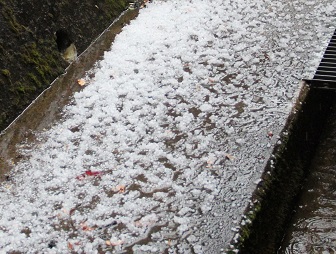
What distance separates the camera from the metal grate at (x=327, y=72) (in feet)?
12.0

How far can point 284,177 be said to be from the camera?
3.05 m

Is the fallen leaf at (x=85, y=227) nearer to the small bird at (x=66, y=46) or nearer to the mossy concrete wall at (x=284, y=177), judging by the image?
the mossy concrete wall at (x=284, y=177)

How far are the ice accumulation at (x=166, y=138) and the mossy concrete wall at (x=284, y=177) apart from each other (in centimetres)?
8

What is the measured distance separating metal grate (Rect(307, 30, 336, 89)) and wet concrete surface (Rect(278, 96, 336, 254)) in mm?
483

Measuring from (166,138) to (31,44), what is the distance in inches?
56.1

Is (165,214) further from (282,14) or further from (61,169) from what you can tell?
(282,14)

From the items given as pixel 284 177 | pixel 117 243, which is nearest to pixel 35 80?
pixel 117 243

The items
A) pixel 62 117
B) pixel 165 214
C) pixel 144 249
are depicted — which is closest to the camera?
pixel 144 249

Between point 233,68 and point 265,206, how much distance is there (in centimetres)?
150

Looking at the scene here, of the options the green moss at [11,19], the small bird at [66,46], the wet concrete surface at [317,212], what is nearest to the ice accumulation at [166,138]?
the small bird at [66,46]

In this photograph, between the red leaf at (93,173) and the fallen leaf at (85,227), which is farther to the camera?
the red leaf at (93,173)

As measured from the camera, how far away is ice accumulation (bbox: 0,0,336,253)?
2.64 m

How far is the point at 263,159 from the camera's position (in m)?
2.98

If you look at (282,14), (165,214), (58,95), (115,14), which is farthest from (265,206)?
(115,14)
